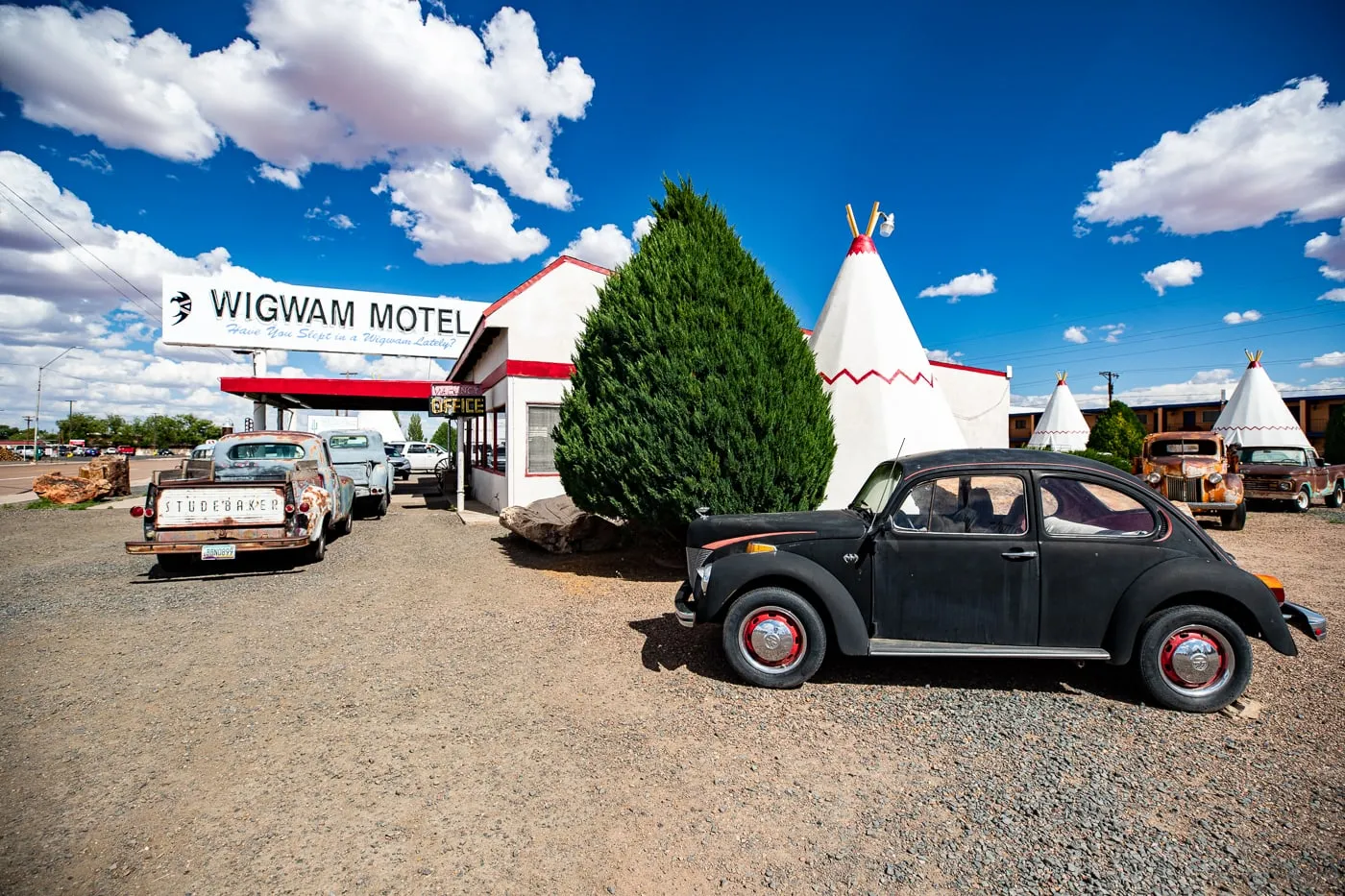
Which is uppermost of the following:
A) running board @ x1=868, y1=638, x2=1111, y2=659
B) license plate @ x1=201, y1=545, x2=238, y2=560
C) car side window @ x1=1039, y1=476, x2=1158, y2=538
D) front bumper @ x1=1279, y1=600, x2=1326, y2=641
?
car side window @ x1=1039, y1=476, x2=1158, y2=538

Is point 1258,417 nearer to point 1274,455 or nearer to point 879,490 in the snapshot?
point 1274,455

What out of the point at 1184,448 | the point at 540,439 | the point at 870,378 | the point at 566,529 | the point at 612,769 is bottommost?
the point at 612,769

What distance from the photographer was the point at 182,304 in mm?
19812

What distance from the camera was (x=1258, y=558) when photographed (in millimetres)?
8641

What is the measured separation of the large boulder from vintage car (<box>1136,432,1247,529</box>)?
10005 mm

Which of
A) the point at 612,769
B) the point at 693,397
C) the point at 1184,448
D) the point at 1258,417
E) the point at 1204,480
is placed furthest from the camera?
the point at 1258,417

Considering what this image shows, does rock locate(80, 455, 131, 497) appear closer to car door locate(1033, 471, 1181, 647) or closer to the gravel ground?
Result: the gravel ground

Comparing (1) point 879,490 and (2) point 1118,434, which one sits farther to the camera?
(2) point 1118,434

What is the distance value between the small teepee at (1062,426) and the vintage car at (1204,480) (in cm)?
1835

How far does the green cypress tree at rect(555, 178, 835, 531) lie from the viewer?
6832mm

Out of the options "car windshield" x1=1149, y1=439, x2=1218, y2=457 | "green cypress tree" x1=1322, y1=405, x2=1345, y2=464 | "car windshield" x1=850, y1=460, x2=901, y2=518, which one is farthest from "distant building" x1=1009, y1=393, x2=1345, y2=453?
"car windshield" x1=850, y1=460, x2=901, y2=518

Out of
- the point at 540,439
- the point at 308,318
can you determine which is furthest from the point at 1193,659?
the point at 308,318

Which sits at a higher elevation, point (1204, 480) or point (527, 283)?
point (527, 283)

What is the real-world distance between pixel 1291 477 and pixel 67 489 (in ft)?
97.0
